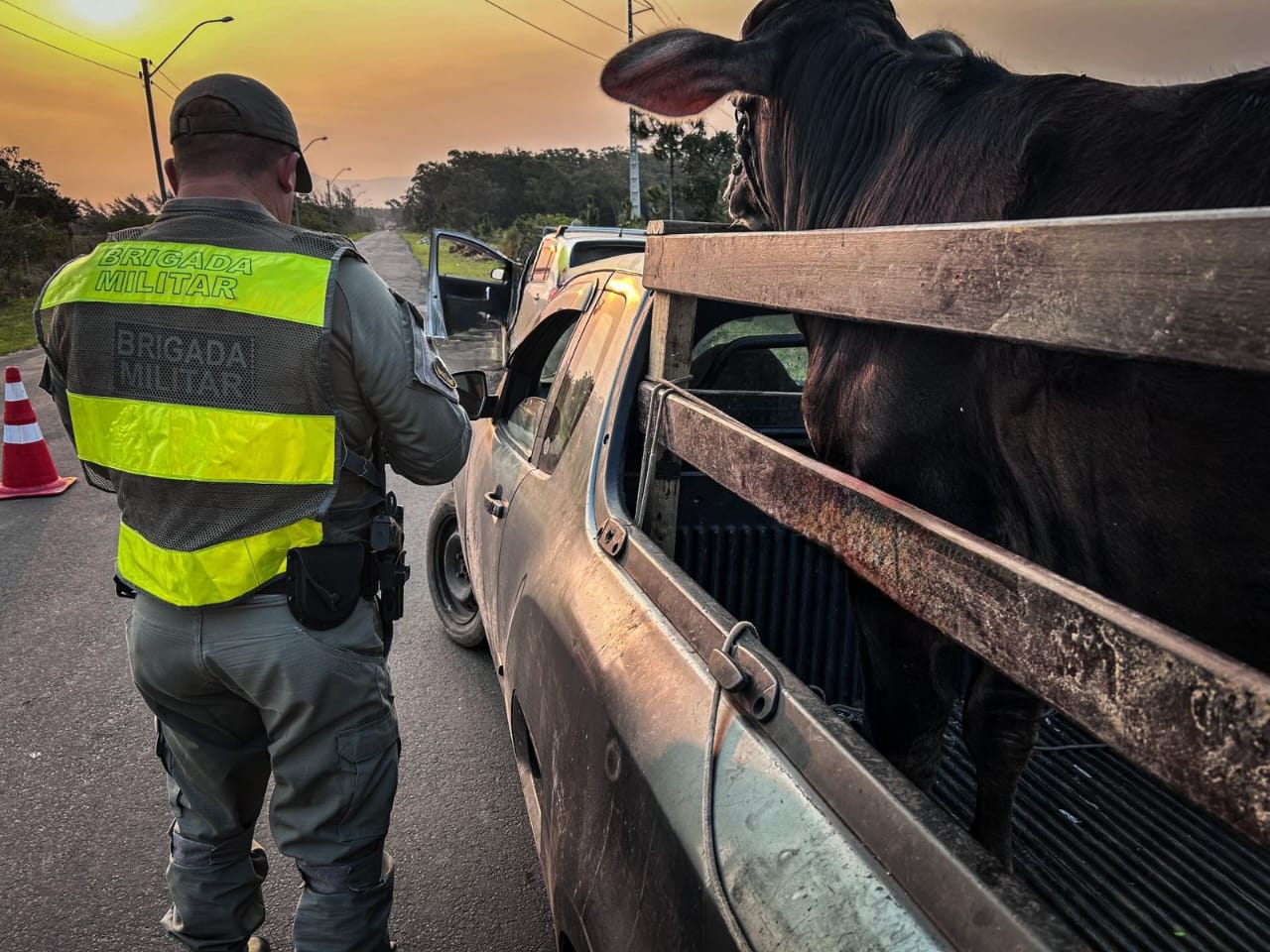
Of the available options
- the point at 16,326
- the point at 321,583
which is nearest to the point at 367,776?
the point at 321,583

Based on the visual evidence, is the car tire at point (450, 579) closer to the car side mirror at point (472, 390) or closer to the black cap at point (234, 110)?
the car side mirror at point (472, 390)

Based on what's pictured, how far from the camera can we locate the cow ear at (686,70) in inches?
76.6

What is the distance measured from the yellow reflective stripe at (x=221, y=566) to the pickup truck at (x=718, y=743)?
2.03ft

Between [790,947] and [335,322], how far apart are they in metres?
1.53

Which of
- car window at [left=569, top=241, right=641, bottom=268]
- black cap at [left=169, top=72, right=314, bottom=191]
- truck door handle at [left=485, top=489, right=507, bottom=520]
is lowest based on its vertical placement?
truck door handle at [left=485, top=489, right=507, bottom=520]

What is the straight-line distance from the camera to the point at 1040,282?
36.9 inches

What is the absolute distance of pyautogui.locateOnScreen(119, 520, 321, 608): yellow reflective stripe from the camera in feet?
6.33

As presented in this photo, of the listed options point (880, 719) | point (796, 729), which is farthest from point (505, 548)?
point (796, 729)

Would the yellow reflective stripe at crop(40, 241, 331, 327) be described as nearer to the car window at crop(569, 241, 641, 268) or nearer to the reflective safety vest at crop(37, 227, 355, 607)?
the reflective safety vest at crop(37, 227, 355, 607)

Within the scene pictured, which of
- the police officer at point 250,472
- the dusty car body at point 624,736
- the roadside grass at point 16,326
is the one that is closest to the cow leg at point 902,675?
the dusty car body at point 624,736

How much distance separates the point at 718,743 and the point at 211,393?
133cm

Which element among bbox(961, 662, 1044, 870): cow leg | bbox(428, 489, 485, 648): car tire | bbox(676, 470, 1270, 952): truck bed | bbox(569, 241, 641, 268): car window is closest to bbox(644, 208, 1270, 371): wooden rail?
bbox(961, 662, 1044, 870): cow leg

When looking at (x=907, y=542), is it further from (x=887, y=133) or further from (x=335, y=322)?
(x=335, y=322)

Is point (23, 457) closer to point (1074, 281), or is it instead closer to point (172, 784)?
point (172, 784)
